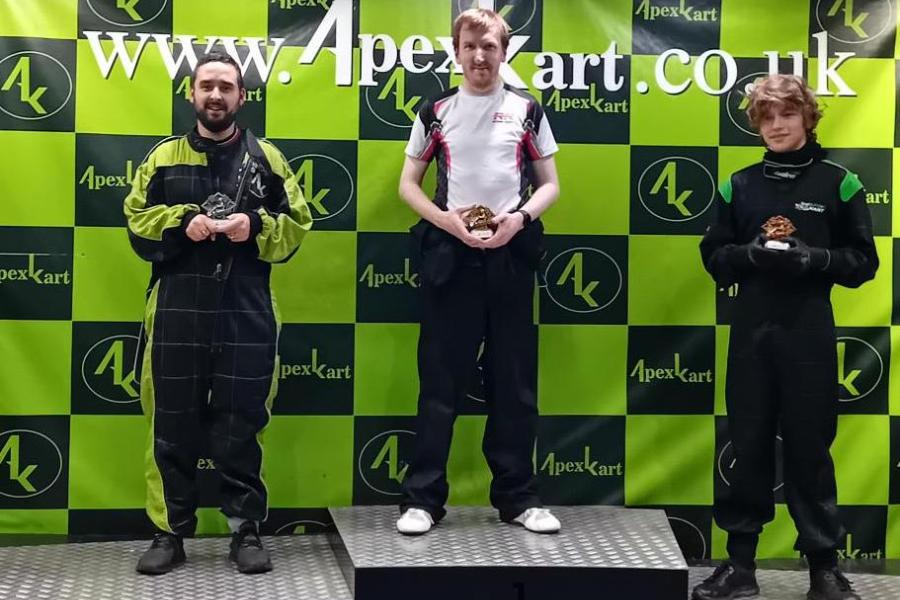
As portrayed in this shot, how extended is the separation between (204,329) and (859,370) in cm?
234

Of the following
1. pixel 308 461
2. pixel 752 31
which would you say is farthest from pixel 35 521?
pixel 752 31

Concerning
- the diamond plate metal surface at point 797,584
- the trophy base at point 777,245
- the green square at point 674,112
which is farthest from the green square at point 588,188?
the diamond plate metal surface at point 797,584

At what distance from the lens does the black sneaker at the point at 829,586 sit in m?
3.49

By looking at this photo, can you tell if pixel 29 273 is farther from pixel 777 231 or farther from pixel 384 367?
pixel 777 231

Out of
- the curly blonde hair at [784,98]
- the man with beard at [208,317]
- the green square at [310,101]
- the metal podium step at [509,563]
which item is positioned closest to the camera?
the metal podium step at [509,563]

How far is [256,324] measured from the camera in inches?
142

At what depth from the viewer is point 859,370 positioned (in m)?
4.20

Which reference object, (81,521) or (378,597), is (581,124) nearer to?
(378,597)

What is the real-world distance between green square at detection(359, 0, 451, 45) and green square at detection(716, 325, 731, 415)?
4.82ft

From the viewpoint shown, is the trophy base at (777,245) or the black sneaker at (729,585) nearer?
the trophy base at (777,245)

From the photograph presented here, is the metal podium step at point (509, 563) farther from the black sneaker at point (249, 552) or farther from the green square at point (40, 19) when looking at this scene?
the green square at point (40, 19)

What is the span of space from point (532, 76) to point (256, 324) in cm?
137

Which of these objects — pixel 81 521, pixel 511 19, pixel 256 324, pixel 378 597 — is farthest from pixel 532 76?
pixel 81 521

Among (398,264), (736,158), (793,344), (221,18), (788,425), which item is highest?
(221,18)
